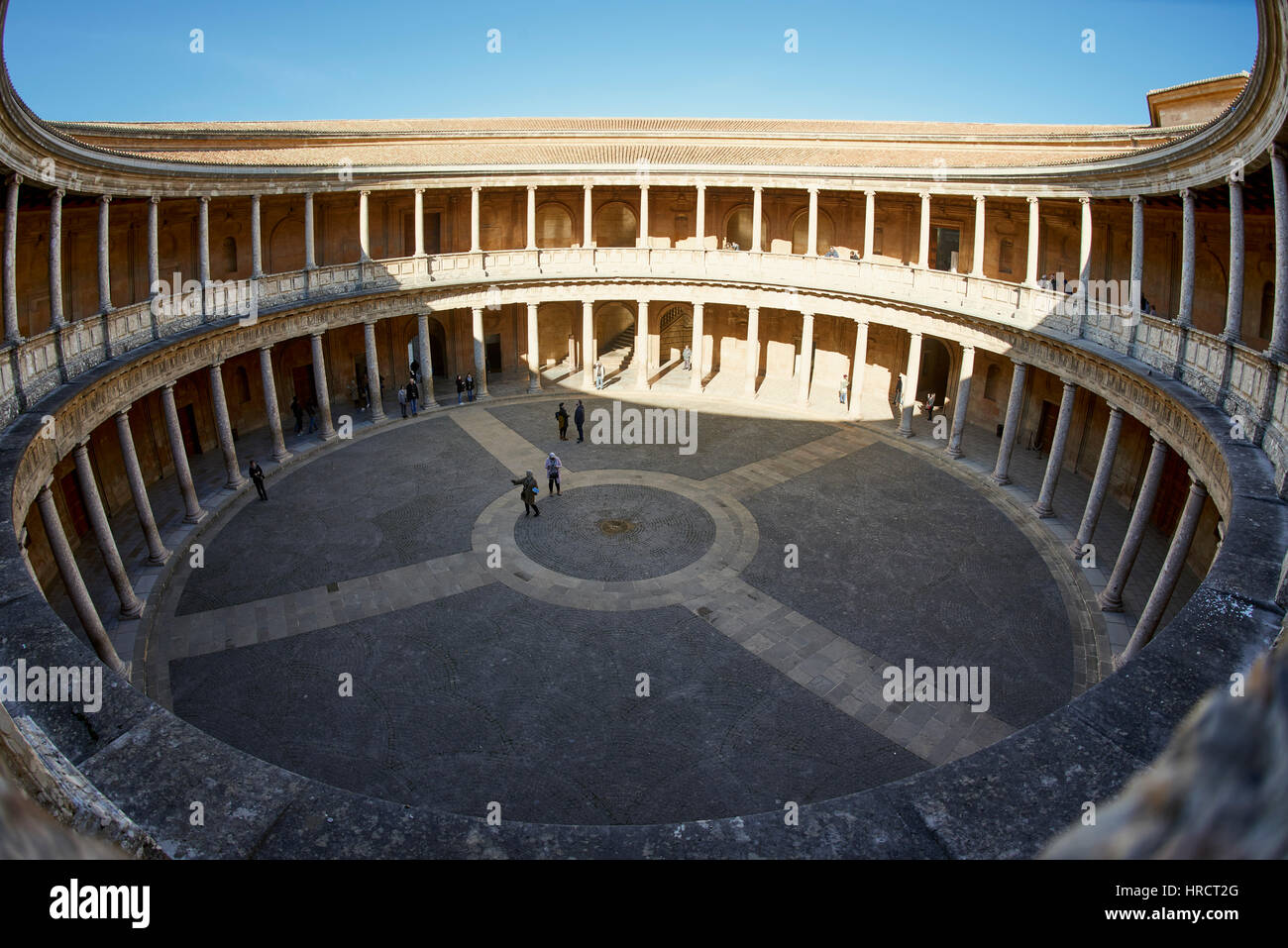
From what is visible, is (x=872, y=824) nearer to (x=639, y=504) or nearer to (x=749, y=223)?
(x=639, y=504)

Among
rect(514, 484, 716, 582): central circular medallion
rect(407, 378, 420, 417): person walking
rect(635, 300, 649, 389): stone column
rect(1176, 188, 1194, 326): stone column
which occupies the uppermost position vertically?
rect(1176, 188, 1194, 326): stone column

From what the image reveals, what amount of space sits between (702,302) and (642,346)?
3429mm

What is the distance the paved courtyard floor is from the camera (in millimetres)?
14680

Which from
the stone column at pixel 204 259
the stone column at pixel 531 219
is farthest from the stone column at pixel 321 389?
the stone column at pixel 531 219

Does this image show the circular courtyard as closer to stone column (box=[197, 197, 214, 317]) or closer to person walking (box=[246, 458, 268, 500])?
person walking (box=[246, 458, 268, 500])

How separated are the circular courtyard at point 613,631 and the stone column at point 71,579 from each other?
125 cm

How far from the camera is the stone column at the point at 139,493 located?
2052 centimetres

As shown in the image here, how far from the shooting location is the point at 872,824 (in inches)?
263

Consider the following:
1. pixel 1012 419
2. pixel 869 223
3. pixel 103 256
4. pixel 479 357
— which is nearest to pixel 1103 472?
pixel 1012 419

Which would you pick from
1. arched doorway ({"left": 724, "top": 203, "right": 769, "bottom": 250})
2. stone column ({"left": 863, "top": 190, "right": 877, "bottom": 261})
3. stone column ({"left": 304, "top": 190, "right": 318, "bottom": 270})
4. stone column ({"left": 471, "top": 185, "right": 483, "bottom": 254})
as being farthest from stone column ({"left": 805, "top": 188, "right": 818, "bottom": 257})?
stone column ({"left": 304, "top": 190, "right": 318, "bottom": 270})

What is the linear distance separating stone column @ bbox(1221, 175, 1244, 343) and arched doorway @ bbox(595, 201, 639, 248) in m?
27.0

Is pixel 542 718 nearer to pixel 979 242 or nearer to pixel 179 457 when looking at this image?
pixel 179 457

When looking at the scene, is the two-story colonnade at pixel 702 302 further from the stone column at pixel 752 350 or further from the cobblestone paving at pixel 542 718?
the cobblestone paving at pixel 542 718
